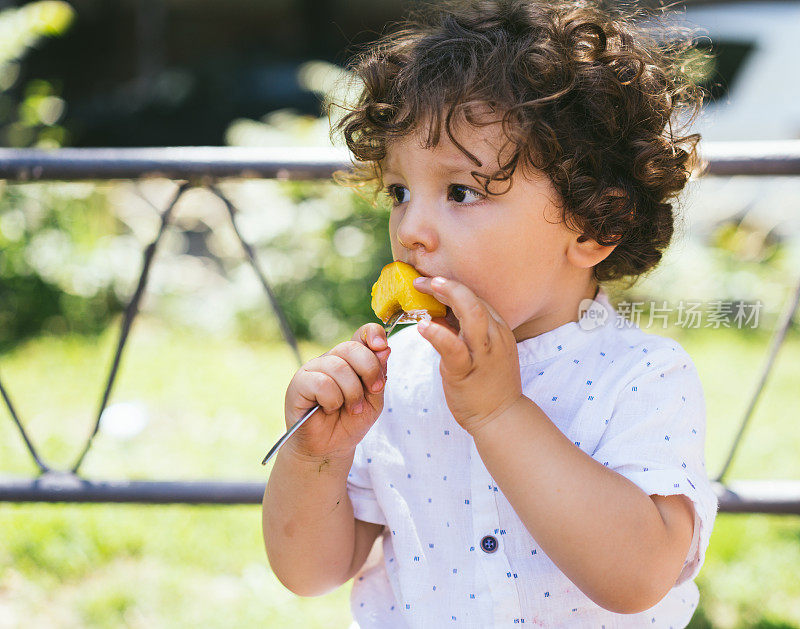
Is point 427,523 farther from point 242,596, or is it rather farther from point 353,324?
point 353,324

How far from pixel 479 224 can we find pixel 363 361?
10.9 inches

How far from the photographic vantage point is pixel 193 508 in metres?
2.89

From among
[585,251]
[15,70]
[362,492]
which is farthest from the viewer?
[15,70]

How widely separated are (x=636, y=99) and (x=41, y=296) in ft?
13.0

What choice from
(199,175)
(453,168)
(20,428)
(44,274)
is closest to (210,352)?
(44,274)

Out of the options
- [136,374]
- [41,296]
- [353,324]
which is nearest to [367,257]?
[353,324]

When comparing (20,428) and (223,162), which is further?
(20,428)

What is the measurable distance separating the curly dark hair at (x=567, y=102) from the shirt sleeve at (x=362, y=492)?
560 millimetres

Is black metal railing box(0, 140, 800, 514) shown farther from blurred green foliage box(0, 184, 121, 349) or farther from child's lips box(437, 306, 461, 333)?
blurred green foliage box(0, 184, 121, 349)

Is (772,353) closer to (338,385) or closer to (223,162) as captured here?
(338,385)

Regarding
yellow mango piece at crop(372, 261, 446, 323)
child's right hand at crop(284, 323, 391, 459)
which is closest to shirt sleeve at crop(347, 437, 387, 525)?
child's right hand at crop(284, 323, 391, 459)

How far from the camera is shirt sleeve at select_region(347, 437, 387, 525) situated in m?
1.53

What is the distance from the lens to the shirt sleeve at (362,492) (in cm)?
153

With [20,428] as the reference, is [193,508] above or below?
below
